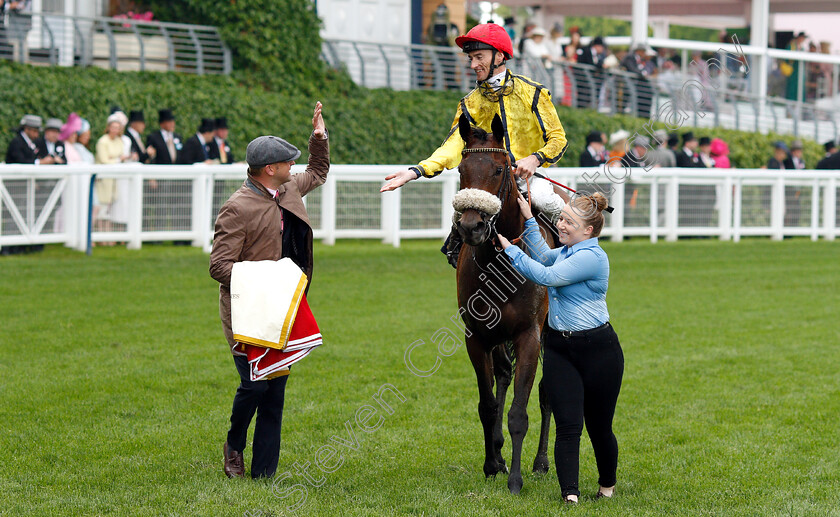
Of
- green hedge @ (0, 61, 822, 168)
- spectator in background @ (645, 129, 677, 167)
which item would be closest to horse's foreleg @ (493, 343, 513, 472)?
green hedge @ (0, 61, 822, 168)

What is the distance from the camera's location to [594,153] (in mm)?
17047

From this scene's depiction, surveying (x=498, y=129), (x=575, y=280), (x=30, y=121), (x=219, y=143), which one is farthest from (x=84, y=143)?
(x=575, y=280)

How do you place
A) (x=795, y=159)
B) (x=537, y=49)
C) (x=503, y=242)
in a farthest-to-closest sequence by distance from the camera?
(x=537, y=49) → (x=795, y=159) → (x=503, y=242)

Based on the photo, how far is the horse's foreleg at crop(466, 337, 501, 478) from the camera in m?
5.50

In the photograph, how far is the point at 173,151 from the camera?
48.8ft

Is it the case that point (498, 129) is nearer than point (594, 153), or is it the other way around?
point (498, 129)

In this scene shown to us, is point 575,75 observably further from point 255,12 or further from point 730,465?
point 730,465

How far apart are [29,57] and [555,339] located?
1413 centimetres

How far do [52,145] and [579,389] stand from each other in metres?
10.6

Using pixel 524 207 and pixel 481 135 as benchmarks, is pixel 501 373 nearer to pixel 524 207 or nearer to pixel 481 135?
pixel 524 207

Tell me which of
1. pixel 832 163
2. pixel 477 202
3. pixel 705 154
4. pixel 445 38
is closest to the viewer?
pixel 477 202

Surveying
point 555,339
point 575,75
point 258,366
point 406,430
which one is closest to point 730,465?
point 555,339

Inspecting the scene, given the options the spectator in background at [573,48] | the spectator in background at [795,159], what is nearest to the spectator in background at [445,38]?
the spectator in background at [573,48]

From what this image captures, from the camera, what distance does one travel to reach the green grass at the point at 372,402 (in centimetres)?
504
